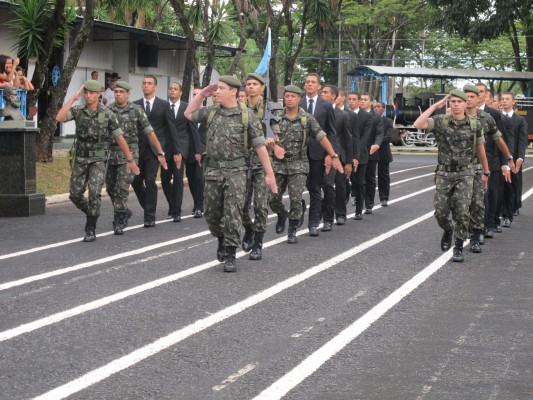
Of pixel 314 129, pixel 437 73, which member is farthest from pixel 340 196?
pixel 437 73

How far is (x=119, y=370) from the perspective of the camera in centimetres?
618

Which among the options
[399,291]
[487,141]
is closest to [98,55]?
[487,141]

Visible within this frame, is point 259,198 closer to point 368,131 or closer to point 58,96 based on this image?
point 368,131

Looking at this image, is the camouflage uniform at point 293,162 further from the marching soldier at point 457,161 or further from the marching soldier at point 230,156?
the marching soldier at point 230,156

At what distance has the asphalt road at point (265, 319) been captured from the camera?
19.6 feet

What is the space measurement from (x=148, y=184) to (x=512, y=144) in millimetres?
4887

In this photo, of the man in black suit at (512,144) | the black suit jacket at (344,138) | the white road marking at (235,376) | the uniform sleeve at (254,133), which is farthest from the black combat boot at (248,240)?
the white road marking at (235,376)

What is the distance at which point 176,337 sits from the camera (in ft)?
23.3

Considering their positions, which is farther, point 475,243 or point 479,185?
point 475,243

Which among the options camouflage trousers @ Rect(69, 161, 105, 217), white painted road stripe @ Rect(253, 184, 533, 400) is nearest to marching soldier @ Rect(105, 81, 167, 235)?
camouflage trousers @ Rect(69, 161, 105, 217)

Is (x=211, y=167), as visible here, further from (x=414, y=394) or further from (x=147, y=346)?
(x=414, y=394)

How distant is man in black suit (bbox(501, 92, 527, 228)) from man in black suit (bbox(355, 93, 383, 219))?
7.70ft

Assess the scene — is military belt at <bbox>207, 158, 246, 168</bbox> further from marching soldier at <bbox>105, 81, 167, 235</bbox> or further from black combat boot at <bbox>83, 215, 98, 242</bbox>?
marching soldier at <bbox>105, 81, 167, 235</bbox>

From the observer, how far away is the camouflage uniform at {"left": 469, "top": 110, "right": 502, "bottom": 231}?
37.4 feet
